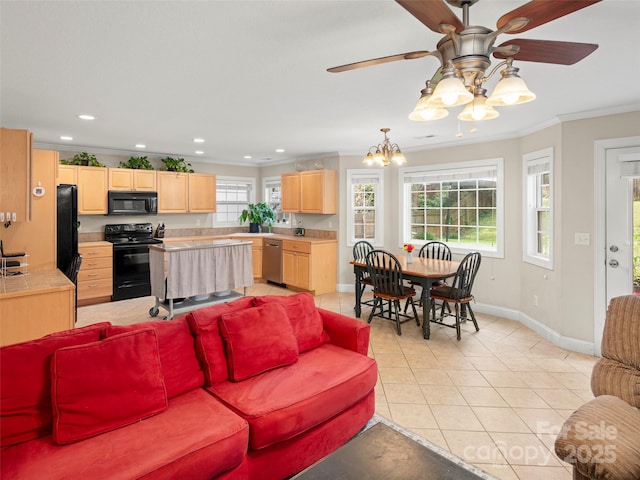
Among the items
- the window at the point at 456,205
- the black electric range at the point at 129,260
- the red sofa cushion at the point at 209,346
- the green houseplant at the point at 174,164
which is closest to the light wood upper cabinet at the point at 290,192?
the green houseplant at the point at 174,164

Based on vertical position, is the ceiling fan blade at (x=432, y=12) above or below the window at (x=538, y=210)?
above

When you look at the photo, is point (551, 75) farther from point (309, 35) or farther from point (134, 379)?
point (134, 379)

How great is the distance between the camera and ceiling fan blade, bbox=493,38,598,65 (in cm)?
158

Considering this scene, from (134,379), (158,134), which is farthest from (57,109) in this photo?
(134,379)

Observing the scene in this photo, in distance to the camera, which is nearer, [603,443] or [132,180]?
[603,443]

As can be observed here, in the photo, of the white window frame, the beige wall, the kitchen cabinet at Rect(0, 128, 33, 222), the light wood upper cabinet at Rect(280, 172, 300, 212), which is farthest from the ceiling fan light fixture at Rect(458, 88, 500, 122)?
the white window frame

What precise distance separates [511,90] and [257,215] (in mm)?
6475

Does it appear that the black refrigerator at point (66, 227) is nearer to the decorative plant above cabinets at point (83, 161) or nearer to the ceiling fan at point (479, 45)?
the decorative plant above cabinets at point (83, 161)

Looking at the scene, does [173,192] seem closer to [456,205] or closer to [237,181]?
[237,181]

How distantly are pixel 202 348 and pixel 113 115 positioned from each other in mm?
3048

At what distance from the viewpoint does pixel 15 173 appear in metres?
3.37

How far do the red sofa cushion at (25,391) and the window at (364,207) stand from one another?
5171 millimetres

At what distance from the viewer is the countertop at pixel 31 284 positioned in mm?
2863

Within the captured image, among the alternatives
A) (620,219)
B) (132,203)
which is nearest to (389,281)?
(620,219)
